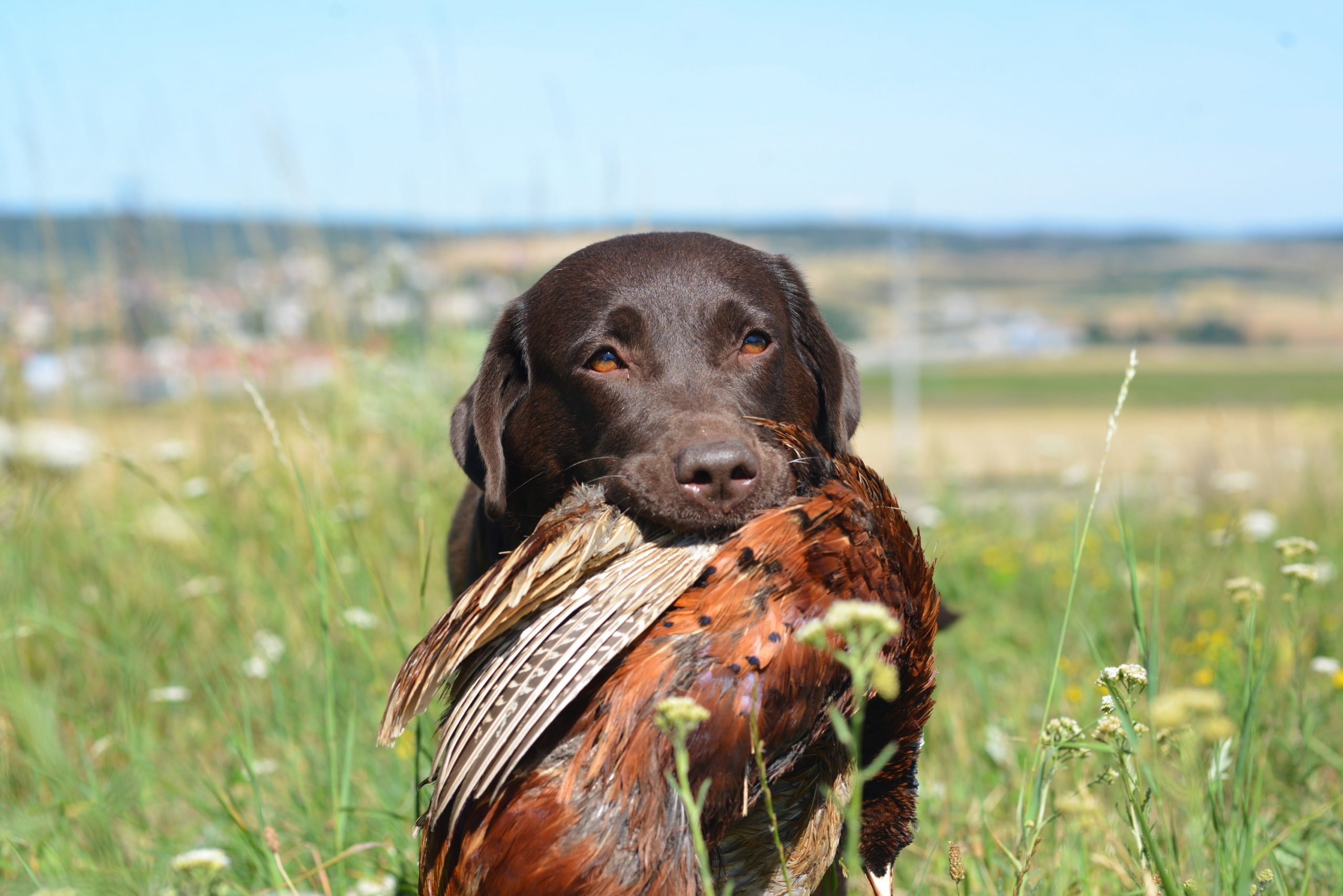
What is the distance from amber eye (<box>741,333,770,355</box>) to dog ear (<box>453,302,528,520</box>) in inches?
24.9

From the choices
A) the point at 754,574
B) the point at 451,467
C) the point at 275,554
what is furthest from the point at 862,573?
the point at 451,467

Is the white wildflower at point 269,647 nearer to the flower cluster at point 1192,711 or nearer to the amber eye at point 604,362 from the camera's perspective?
the amber eye at point 604,362

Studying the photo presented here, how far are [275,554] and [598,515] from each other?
3.18 metres

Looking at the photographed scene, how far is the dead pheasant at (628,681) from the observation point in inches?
62.4

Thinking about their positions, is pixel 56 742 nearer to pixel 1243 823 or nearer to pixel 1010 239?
pixel 1243 823

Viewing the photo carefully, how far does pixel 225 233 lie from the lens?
798cm

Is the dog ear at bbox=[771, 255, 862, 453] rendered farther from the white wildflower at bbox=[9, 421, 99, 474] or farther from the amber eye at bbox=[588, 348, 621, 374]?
the white wildflower at bbox=[9, 421, 99, 474]

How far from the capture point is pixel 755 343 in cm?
293

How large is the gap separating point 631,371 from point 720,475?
32.3 inches

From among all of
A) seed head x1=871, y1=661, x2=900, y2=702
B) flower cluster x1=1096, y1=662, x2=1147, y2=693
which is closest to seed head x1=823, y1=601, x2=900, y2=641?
seed head x1=871, y1=661, x2=900, y2=702

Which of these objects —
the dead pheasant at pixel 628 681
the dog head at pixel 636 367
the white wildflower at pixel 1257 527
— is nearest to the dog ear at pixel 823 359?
the dog head at pixel 636 367

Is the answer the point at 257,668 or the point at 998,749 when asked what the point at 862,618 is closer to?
the point at 998,749

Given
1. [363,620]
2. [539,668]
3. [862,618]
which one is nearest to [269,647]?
[363,620]

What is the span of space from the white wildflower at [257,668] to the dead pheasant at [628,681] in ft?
6.17
